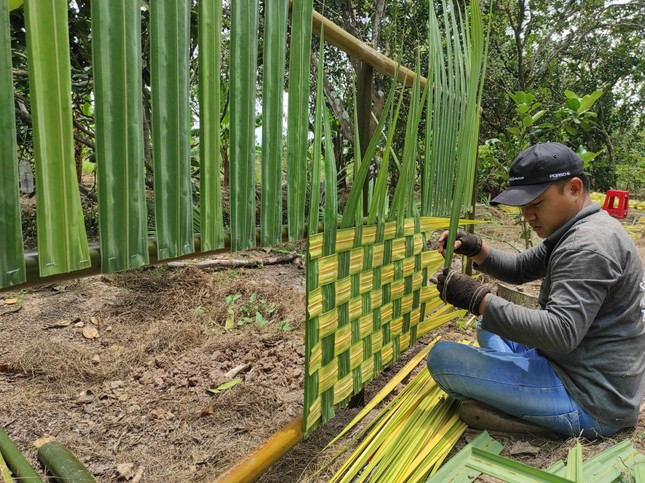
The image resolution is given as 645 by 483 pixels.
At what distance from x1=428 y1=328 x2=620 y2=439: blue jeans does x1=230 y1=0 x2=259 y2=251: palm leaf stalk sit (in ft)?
3.70

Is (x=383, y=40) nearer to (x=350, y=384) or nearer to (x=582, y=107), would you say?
(x=582, y=107)

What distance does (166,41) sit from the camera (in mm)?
1018

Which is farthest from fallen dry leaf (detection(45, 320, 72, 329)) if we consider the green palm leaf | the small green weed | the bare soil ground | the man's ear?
the man's ear

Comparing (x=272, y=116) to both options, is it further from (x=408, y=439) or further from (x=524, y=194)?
(x=408, y=439)

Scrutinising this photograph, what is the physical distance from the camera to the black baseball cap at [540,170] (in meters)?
1.79

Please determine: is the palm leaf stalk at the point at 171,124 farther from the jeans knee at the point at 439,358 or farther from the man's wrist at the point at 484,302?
the jeans knee at the point at 439,358

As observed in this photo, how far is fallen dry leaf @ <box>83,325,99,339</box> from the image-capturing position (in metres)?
3.21

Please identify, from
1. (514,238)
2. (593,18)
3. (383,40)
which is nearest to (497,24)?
(593,18)

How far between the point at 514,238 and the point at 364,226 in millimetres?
5839

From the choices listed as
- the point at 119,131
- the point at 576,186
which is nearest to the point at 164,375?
the point at 119,131

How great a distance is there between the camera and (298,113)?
149 centimetres

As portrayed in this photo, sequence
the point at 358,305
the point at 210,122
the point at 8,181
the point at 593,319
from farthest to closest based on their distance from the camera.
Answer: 1. the point at 358,305
2. the point at 593,319
3. the point at 210,122
4. the point at 8,181

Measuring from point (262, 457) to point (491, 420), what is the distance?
978 mm

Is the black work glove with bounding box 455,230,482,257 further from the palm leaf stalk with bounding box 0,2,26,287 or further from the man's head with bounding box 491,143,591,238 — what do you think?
the palm leaf stalk with bounding box 0,2,26,287
